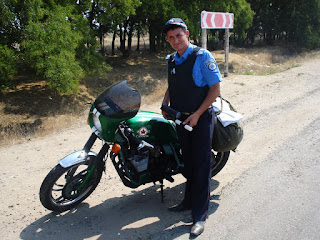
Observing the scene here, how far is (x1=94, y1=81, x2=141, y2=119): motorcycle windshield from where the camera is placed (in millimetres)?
3010

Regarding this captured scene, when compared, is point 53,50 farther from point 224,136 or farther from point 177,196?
point 224,136

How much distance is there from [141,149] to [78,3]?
14.3m

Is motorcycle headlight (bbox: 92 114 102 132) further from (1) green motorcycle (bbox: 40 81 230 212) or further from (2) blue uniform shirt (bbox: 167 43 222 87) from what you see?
(2) blue uniform shirt (bbox: 167 43 222 87)

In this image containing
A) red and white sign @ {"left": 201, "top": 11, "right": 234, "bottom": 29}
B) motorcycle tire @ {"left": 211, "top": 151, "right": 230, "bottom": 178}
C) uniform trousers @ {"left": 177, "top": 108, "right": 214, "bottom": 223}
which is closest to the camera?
uniform trousers @ {"left": 177, "top": 108, "right": 214, "bottom": 223}

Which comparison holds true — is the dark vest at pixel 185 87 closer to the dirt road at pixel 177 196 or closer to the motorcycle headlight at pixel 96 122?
the motorcycle headlight at pixel 96 122

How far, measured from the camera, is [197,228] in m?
3.03

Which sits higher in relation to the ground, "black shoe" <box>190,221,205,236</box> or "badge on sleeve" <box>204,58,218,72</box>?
"badge on sleeve" <box>204,58,218,72</box>

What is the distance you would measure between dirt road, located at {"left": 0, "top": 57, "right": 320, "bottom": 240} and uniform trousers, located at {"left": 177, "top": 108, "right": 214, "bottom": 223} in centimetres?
25

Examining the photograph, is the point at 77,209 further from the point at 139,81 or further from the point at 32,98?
the point at 139,81

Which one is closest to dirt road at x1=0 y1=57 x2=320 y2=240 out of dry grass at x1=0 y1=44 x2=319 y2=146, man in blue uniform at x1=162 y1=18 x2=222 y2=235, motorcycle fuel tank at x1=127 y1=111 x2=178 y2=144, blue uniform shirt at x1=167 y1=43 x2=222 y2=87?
man in blue uniform at x1=162 y1=18 x2=222 y2=235

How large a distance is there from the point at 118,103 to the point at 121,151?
0.55 meters

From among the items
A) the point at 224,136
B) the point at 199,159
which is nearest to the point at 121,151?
the point at 199,159

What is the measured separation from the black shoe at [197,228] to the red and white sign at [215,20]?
8.25m

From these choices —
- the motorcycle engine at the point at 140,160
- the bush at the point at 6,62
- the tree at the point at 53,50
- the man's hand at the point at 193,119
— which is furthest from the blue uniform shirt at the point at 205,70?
the bush at the point at 6,62
